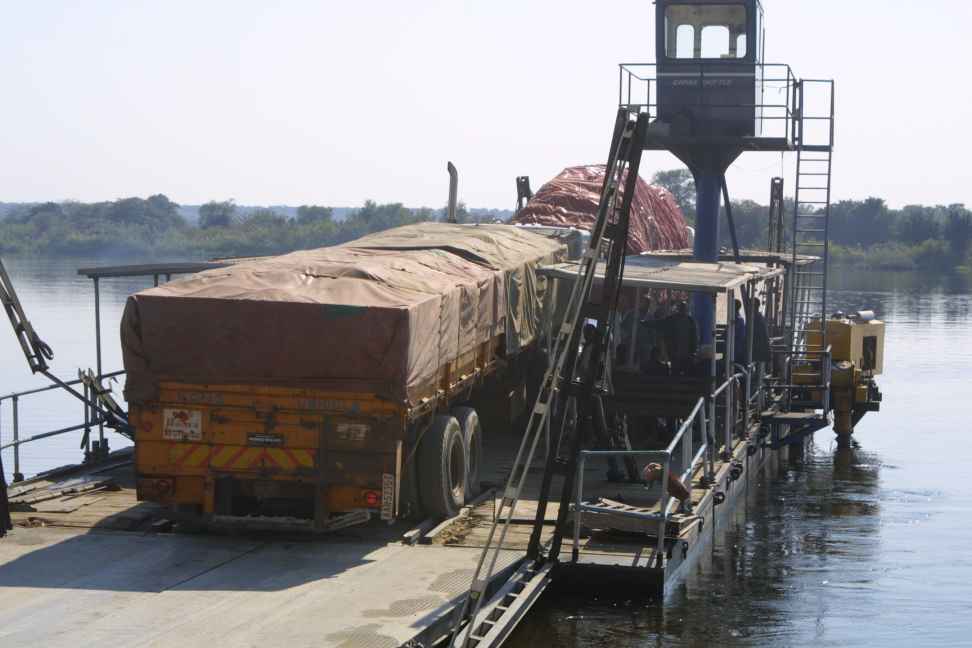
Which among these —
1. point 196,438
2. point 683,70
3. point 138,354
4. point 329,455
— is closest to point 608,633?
point 329,455

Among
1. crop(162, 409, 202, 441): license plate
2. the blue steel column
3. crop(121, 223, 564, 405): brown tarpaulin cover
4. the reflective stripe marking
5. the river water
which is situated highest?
the blue steel column

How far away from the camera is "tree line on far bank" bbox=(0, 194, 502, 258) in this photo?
365 feet

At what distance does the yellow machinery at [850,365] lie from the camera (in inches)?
954

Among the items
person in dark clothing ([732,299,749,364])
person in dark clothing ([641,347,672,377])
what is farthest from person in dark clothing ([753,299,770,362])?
person in dark clothing ([641,347,672,377])

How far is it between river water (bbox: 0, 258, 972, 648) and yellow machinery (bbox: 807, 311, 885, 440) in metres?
0.99

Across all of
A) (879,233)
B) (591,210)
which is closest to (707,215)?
(591,210)

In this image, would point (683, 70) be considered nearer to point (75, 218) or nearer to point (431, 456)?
point (431, 456)

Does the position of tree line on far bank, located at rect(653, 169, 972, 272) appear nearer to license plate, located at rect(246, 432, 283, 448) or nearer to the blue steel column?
the blue steel column

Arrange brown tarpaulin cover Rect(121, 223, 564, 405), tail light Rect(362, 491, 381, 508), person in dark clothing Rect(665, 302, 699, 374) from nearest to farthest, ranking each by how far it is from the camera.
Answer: brown tarpaulin cover Rect(121, 223, 564, 405) < tail light Rect(362, 491, 381, 508) < person in dark clothing Rect(665, 302, 699, 374)

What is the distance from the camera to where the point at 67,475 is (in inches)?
626

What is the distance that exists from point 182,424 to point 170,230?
128 m

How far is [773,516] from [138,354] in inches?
389

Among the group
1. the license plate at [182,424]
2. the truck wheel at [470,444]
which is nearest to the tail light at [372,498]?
the license plate at [182,424]

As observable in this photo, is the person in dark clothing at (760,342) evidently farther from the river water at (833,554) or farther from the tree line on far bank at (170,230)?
the tree line on far bank at (170,230)
